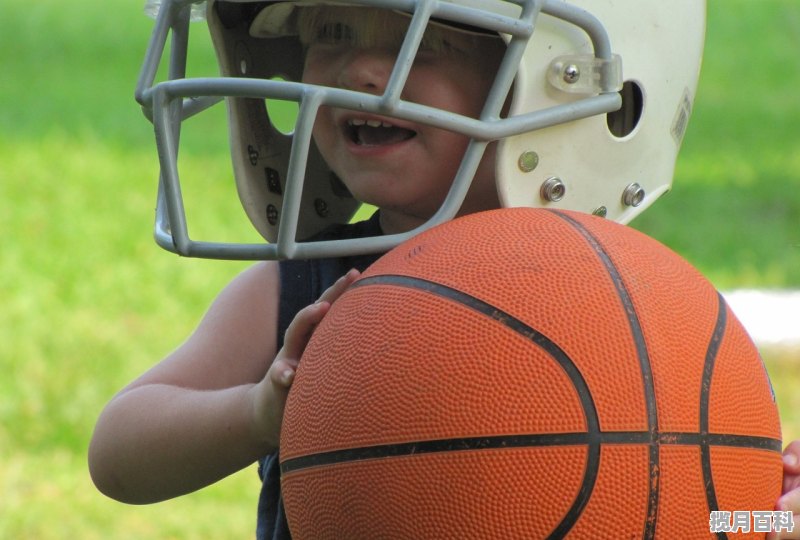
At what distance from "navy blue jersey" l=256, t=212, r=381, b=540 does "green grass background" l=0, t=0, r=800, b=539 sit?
1768 mm

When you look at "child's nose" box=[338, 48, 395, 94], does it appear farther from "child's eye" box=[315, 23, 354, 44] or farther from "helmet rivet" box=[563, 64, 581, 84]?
"helmet rivet" box=[563, 64, 581, 84]

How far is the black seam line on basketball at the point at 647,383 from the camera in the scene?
200 cm

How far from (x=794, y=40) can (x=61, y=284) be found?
9.54 meters

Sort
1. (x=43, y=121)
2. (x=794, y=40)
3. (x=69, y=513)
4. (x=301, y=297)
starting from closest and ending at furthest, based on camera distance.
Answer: (x=301, y=297), (x=69, y=513), (x=43, y=121), (x=794, y=40)

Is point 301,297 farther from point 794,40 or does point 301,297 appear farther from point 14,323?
point 794,40

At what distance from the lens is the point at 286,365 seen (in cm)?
232

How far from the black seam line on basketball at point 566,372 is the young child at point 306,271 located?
0.53 meters

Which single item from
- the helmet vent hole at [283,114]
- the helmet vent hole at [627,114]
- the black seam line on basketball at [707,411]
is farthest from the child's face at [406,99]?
the helmet vent hole at [283,114]

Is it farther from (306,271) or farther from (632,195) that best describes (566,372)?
(306,271)

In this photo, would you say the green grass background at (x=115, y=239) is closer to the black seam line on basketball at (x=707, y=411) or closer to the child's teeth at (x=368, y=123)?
the child's teeth at (x=368, y=123)

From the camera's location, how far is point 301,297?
113 inches

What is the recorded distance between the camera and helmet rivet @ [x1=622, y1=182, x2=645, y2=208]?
9.28ft

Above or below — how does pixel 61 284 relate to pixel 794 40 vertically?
below

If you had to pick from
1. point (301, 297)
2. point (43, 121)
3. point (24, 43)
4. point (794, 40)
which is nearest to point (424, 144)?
point (301, 297)
